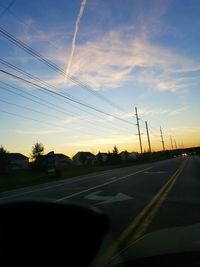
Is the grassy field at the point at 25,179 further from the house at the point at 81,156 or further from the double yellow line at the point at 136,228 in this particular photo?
the house at the point at 81,156

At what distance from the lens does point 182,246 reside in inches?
145

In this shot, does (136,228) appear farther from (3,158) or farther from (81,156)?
(81,156)

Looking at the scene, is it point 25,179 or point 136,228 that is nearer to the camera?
point 136,228

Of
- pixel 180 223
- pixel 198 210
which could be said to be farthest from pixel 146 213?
pixel 180 223

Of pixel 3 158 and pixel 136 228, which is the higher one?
pixel 3 158

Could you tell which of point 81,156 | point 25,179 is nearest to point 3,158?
point 25,179

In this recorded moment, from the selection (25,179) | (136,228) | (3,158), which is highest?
(3,158)

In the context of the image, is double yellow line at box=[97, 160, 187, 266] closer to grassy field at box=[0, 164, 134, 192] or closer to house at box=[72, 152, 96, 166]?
grassy field at box=[0, 164, 134, 192]

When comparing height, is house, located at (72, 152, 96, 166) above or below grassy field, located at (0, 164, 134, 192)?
above

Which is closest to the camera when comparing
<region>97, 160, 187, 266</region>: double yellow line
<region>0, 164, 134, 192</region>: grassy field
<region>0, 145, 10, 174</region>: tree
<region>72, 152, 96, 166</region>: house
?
<region>97, 160, 187, 266</region>: double yellow line

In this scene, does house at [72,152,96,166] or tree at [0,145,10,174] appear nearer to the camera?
tree at [0,145,10,174]

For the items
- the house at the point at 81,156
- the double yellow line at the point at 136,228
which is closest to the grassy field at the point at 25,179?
the double yellow line at the point at 136,228

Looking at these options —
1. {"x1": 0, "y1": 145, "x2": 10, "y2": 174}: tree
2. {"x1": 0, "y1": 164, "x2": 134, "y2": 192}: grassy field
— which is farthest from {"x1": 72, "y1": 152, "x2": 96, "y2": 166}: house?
{"x1": 0, "y1": 164, "x2": 134, "y2": 192}: grassy field

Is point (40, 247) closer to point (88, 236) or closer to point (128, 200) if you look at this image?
point (88, 236)
